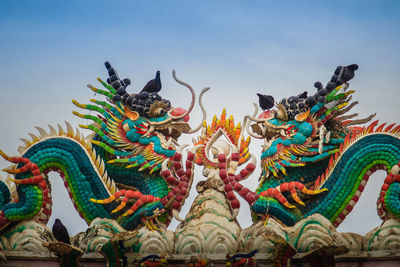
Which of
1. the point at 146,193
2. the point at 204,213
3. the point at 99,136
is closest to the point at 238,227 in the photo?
the point at 204,213

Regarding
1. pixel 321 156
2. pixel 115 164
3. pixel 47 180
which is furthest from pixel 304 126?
pixel 47 180

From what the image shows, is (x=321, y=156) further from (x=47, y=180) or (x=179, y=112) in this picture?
(x=47, y=180)

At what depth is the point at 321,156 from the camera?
18.5 meters

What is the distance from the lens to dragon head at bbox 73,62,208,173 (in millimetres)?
19109

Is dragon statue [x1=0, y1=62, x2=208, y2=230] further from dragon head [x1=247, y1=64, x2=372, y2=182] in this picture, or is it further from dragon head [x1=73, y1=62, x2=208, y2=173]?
dragon head [x1=247, y1=64, x2=372, y2=182]

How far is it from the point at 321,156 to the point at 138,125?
373 cm

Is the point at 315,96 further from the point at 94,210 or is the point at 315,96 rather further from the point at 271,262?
the point at 94,210

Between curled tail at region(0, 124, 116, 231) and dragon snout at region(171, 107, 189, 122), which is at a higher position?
dragon snout at region(171, 107, 189, 122)

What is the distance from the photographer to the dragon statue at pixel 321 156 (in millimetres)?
18000

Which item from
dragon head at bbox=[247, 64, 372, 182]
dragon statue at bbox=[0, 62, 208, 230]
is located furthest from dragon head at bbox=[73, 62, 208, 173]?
dragon head at bbox=[247, 64, 372, 182]

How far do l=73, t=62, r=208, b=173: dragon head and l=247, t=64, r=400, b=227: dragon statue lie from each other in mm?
1611

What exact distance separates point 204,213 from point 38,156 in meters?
3.56

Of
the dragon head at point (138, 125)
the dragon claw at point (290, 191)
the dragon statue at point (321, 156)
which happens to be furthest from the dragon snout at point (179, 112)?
the dragon claw at point (290, 191)

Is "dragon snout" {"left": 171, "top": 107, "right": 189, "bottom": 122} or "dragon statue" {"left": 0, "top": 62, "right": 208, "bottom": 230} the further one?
"dragon snout" {"left": 171, "top": 107, "right": 189, "bottom": 122}
